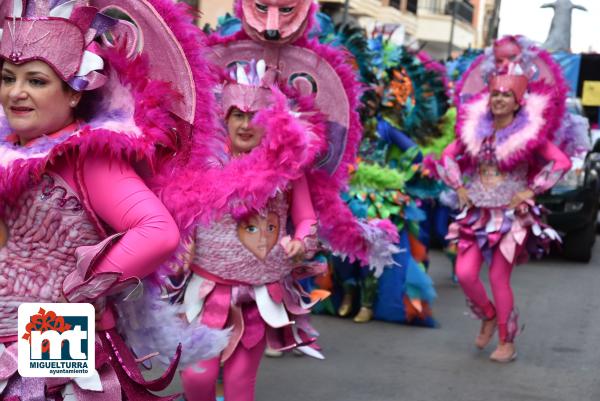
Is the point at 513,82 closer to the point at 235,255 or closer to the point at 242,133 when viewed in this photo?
the point at 242,133

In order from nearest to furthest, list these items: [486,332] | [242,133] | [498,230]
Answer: [242,133]
[498,230]
[486,332]

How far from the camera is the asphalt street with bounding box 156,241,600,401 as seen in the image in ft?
19.3

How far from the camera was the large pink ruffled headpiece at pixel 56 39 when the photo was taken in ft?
8.67

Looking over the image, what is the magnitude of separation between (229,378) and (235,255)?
1.64ft

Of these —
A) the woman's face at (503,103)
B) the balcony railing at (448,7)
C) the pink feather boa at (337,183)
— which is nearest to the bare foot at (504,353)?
the woman's face at (503,103)

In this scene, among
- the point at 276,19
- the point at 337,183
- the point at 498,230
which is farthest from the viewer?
the point at 498,230

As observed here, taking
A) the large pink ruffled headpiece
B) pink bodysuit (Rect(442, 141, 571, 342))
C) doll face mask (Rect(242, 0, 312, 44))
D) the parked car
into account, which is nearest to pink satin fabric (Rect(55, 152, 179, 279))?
the large pink ruffled headpiece

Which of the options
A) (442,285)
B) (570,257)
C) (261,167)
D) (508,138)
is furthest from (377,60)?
(570,257)

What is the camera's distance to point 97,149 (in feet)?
8.61

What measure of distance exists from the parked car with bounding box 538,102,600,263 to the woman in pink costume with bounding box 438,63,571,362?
5109 millimetres

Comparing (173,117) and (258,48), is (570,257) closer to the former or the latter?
(258,48)

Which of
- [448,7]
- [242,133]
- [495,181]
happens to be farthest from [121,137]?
[448,7]

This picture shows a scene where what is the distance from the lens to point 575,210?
11812mm

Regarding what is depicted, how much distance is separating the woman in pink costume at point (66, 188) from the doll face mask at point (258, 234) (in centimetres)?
152
